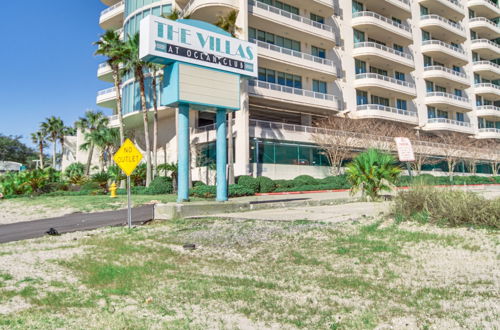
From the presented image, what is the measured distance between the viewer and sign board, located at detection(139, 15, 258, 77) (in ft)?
48.4

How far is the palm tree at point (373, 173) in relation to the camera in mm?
16219

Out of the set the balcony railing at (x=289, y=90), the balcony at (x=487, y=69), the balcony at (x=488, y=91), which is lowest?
the balcony railing at (x=289, y=90)

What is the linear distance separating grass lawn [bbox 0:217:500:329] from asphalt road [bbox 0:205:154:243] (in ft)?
10.3

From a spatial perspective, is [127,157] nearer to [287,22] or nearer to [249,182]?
[249,182]

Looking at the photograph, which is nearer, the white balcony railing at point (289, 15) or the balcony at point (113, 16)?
the white balcony railing at point (289, 15)

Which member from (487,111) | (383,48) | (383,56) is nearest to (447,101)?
(487,111)

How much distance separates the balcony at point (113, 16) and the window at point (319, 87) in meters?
24.1

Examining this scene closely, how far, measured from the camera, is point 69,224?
1471 centimetres

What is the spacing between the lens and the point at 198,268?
274 inches

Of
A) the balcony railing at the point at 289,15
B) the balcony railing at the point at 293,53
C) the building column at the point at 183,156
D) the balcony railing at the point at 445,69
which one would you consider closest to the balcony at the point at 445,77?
the balcony railing at the point at 445,69

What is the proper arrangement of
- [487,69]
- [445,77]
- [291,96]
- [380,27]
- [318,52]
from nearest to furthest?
[291,96], [318,52], [380,27], [445,77], [487,69]

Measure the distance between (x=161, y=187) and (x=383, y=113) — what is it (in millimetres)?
25414

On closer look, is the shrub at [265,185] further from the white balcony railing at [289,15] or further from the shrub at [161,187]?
the white balcony railing at [289,15]

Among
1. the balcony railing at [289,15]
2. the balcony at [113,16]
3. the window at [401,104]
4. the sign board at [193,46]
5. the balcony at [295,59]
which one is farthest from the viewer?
the window at [401,104]
